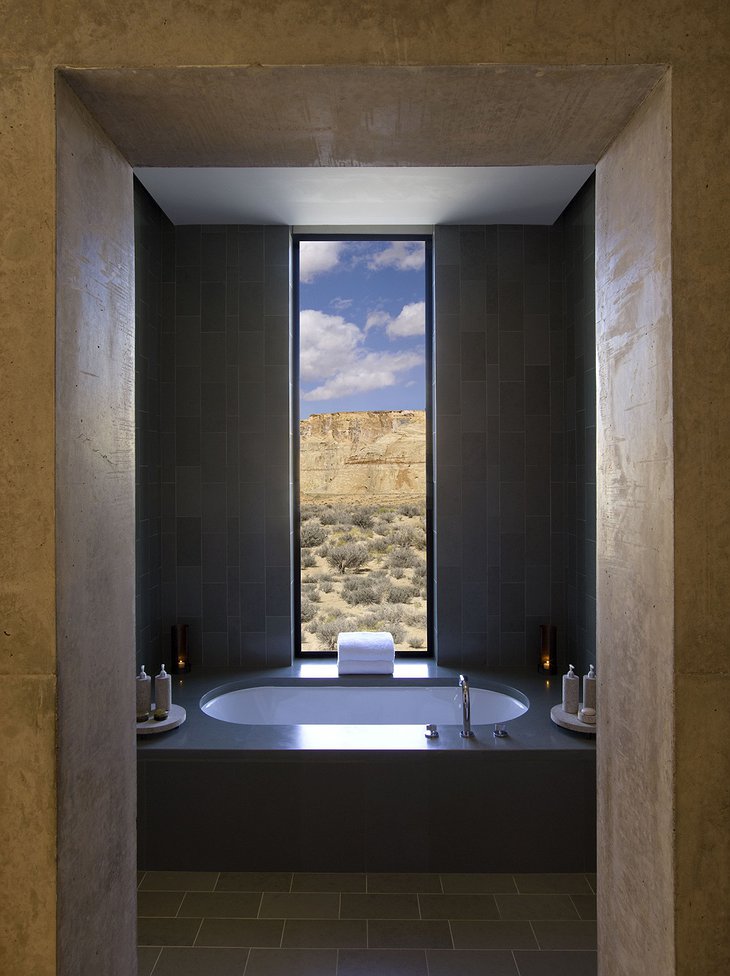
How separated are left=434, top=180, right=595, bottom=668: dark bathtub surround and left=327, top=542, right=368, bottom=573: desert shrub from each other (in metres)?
0.53

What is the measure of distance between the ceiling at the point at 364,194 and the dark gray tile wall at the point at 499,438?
253 mm

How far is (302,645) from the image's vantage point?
13.4 ft

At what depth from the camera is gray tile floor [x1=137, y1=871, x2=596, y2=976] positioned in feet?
7.00

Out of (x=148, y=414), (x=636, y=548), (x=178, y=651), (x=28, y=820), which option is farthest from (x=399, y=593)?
(x=28, y=820)

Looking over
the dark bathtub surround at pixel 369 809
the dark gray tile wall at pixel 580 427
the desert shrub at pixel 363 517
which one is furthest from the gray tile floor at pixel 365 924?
the desert shrub at pixel 363 517

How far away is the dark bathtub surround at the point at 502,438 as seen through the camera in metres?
3.83

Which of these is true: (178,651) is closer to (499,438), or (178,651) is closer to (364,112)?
(499,438)

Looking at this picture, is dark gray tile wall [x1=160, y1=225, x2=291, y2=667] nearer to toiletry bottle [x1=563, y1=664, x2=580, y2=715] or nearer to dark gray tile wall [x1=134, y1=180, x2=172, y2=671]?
dark gray tile wall [x1=134, y1=180, x2=172, y2=671]

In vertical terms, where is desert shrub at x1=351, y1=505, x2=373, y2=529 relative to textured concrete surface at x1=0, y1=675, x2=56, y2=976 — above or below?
above

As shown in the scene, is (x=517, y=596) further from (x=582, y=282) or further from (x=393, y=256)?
(x=393, y=256)

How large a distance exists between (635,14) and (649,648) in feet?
2.99

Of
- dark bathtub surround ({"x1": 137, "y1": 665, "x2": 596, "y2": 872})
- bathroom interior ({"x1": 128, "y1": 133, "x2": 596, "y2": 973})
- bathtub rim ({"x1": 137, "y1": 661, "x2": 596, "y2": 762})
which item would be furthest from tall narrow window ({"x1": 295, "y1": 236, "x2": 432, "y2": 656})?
dark bathtub surround ({"x1": 137, "y1": 665, "x2": 596, "y2": 872})

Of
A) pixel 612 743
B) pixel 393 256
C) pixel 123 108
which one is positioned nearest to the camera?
pixel 123 108

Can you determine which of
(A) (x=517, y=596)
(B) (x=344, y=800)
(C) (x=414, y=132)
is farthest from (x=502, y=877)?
(C) (x=414, y=132)
